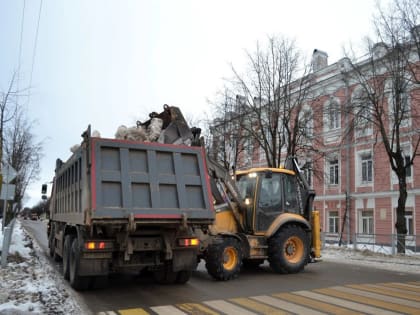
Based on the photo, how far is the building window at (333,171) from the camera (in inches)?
1215

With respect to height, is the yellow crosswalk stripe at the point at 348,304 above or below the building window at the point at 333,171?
below

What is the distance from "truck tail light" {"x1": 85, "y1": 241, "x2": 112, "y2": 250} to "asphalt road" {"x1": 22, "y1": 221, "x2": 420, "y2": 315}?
948 millimetres

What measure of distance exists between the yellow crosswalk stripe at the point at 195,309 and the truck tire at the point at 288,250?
13.7ft

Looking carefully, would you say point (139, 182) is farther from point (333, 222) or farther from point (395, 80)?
point (333, 222)

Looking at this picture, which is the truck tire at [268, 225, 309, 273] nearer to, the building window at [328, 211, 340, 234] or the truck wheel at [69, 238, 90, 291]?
the truck wheel at [69, 238, 90, 291]

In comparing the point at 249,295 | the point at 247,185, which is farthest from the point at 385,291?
the point at 247,185

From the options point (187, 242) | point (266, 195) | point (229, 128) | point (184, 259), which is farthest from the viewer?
point (229, 128)

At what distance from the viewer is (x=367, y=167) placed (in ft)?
93.4

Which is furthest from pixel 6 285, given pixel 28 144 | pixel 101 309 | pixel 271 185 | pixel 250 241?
pixel 28 144

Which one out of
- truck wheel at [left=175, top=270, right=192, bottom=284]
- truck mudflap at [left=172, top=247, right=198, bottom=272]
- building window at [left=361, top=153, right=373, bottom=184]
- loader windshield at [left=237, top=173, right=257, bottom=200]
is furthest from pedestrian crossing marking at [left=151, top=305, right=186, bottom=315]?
building window at [left=361, top=153, right=373, bottom=184]

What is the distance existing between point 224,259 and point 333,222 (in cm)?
2203

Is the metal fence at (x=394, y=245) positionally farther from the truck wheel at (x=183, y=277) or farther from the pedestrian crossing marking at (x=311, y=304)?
the truck wheel at (x=183, y=277)

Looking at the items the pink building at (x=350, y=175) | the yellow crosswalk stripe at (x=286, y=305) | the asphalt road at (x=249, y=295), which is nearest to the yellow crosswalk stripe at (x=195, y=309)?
the asphalt road at (x=249, y=295)

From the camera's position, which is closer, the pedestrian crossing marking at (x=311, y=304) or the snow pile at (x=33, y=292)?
the snow pile at (x=33, y=292)
